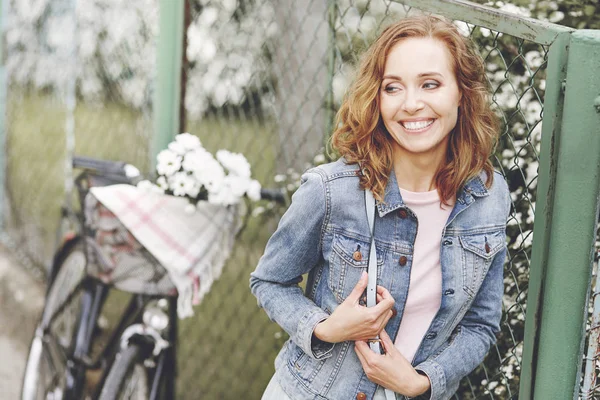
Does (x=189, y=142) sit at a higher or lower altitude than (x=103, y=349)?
higher

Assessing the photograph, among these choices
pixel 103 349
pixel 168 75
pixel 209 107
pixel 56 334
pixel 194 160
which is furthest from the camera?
pixel 209 107

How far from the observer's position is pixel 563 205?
5.55 ft

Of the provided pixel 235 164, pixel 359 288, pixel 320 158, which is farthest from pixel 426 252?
pixel 235 164

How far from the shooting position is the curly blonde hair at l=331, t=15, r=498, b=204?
5.67 ft

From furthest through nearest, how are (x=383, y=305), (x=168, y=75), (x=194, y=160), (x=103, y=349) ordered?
(x=168, y=75), (x=103, y=349), (x=194, y=160), (x=383, y=305)

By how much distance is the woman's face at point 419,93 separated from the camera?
1.69m

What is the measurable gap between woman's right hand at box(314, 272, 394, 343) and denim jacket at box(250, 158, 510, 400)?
0.04 metres

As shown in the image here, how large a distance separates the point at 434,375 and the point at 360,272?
0.90ft

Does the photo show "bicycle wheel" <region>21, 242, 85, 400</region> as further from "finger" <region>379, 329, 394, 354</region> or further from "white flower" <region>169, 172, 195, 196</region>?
"finger" <region>379, 329, 394, 354</region>

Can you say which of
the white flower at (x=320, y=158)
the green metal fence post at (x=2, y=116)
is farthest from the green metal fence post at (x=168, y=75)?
the green metal fence post at (x=2, y=116)

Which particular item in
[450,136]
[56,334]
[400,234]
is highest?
[450,136]

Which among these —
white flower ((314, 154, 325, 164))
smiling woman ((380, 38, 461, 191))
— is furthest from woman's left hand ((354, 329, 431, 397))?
white flower ((314, 154, 325, 164))

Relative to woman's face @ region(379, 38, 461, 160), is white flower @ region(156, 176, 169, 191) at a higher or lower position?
lower

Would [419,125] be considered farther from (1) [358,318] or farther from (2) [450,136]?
(1) [358,318]
